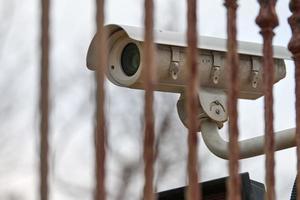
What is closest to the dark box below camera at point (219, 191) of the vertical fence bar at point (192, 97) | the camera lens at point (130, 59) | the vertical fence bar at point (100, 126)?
the camera lens at point (130, 59)

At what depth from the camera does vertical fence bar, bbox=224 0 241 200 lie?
1527mm

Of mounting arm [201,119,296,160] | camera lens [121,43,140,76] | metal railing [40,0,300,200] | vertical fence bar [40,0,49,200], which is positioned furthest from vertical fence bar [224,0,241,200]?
camera lens [121,43,140,76]

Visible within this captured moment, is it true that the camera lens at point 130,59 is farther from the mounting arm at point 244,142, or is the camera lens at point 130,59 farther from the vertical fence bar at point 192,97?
the vertical fence bar at point 192,97

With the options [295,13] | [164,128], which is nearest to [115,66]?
[295,13]

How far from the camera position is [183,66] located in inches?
116

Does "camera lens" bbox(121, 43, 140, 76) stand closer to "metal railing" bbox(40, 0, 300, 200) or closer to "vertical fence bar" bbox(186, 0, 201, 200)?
"metal railing" bbox(40, 0, 300, 200)

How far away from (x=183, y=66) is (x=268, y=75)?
1.35 m

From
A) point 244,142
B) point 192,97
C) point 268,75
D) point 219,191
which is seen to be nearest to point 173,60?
point 244,142

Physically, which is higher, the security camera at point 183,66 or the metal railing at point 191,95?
the security camera at point 183,66

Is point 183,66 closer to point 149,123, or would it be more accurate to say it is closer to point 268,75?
point 268,75

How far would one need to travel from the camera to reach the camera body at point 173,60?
8.96 feet

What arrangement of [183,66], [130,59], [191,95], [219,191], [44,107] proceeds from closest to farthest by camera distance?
1. [44,107]
2. [191,95]
3. [219,191]
4. [130,59]
5. [183,66]

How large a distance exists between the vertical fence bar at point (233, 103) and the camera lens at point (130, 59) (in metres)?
1.19

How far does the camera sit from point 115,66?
2895 millimetres
